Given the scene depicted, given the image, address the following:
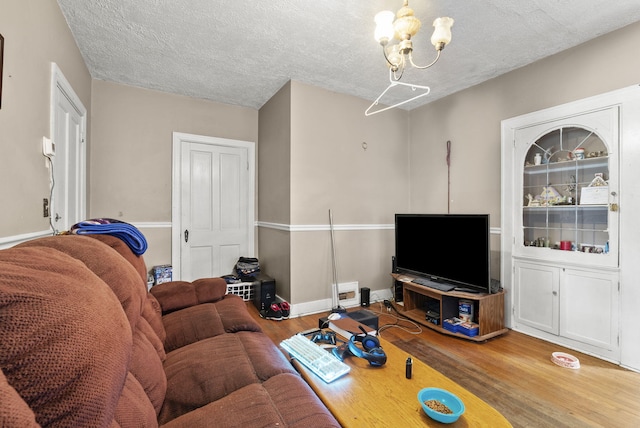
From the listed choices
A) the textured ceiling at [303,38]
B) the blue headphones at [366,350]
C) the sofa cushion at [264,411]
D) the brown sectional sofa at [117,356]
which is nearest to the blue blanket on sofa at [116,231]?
the brown sectional sofa at [117,356]

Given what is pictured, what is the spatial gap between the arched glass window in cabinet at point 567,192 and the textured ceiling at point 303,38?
0.89 metres

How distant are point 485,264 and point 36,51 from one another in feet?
12.1

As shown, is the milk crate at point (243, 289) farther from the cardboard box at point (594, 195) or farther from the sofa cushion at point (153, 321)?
the cardboard box at point (594, 195)

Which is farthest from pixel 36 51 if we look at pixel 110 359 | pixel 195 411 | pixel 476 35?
pixel 476 35

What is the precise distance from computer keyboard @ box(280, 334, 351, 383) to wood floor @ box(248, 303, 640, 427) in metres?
1.18

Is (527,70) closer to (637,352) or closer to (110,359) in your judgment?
(637,352)

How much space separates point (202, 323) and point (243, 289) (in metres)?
2.14

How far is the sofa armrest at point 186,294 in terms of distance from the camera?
2.05 m

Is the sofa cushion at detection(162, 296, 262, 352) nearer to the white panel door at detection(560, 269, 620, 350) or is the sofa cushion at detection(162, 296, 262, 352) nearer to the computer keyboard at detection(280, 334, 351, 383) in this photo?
the computer keyboard at detection(280, 334, 351, 383)

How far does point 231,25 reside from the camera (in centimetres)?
232

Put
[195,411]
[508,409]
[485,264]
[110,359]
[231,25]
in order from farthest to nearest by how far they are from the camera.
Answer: [485,264] → [231,25] → [508,409] → [195,411] → [110,359]

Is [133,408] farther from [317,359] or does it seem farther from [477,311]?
[477,311]

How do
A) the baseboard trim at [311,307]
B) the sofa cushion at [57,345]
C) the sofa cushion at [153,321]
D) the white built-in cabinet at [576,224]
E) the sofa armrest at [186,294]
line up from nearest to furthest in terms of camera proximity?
1. the sofa cushion at [57,345]
2. the sofa cushion at [153,321]
3. the sofa armrest at [186,294]
4. the white built-in cabinet at [576,224]
5. the baseboard trim at [311,307]

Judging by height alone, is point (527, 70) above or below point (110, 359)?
above
